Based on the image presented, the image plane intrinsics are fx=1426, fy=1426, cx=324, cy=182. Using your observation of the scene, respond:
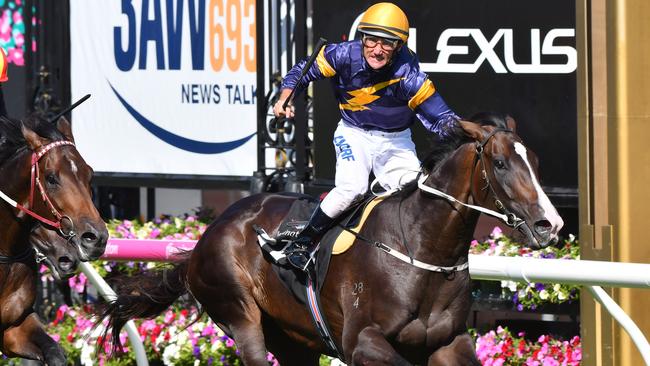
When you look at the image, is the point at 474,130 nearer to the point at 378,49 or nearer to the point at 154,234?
the point at 378,49

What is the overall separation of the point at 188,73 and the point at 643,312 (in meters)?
3.99

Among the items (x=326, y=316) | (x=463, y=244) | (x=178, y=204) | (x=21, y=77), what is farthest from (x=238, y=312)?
(x=178, y=204)

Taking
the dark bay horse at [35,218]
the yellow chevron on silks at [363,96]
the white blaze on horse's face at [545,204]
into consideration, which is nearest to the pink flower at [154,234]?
the dark bay horse at [35,218]

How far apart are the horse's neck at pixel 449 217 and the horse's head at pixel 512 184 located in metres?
0.07

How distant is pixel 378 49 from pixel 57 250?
1.62 m

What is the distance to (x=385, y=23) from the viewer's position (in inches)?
228

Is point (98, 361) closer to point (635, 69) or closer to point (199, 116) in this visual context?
point (199, 116)

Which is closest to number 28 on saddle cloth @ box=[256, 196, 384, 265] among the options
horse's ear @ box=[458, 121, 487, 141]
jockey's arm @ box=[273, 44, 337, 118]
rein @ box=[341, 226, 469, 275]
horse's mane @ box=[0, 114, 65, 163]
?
rein @ box=[341, 226, 469, 275]

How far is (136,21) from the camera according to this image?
9.31 m

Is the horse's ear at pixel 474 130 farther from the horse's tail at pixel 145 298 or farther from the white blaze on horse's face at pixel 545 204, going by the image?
the horse's tail at pixel 145 298

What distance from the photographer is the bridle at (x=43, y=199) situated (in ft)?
19.6

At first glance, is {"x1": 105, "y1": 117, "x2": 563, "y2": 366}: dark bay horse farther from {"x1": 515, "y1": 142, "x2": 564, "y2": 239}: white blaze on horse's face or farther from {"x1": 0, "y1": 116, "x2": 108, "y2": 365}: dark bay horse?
{"x1": 0, "y1": 116, "x2": 108, "y2": 365}: dark bay horse

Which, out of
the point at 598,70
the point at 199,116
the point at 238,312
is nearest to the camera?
the point at 598,70

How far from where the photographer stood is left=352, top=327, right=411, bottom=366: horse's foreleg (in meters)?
5.51
